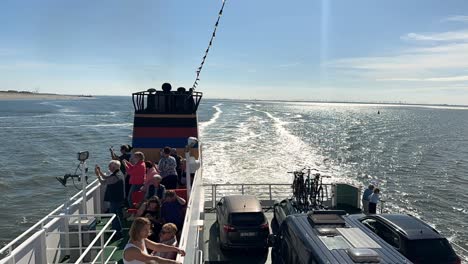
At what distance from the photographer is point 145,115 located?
13.2 meters

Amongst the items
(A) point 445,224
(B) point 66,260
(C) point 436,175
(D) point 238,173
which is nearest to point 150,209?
(B) point 66,260

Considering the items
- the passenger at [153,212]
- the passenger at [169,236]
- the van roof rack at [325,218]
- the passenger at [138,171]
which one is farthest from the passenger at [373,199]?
the passenger at [169,236]

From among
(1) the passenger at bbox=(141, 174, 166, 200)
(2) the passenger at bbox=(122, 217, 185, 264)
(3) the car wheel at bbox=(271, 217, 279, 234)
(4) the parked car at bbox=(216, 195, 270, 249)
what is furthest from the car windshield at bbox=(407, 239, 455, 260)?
(3) the car wheel at bbox=(271, 217, 279, 234)

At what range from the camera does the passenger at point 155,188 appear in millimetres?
7313

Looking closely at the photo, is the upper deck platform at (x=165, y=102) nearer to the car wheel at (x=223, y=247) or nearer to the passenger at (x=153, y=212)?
the car wheel at (x=223, y=247)

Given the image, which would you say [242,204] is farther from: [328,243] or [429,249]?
[429,249]

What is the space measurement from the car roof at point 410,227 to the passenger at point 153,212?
4867mm

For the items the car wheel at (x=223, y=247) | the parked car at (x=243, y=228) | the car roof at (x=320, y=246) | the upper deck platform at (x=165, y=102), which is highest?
the upper deck platform at (x=165, y=102)

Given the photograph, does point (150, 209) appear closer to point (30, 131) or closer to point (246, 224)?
point (246, 224)

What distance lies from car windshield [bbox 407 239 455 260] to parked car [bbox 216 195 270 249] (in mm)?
4141

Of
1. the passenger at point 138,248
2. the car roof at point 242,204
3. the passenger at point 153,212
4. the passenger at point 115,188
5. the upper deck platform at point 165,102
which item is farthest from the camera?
the upper deck platform at point 165,102

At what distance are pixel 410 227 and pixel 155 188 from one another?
533 centimetres

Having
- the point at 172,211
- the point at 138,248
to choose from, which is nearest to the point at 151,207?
the point at 172,211

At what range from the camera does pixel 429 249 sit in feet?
24.1
